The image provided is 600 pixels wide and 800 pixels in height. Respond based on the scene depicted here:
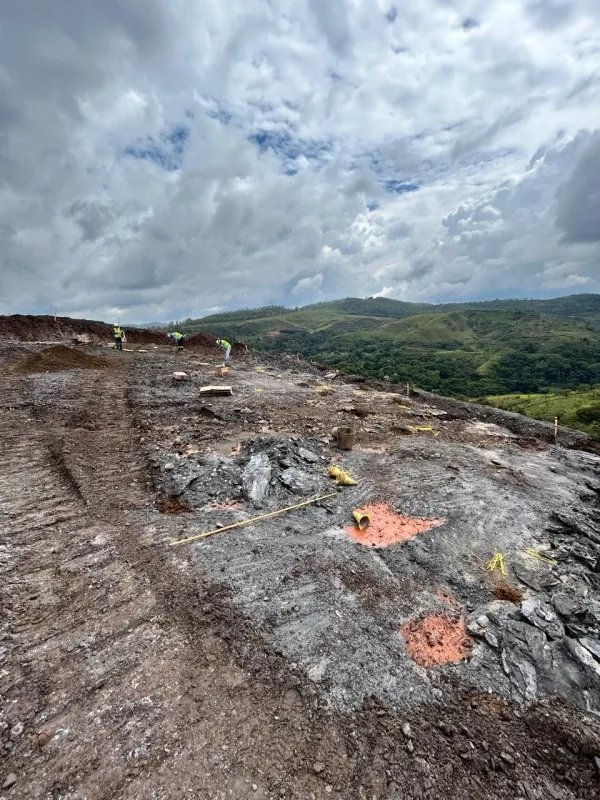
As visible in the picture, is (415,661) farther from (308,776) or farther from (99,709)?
(99,709)

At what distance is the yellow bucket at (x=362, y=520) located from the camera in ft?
24.4

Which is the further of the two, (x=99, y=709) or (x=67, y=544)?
(x=67, y=544)

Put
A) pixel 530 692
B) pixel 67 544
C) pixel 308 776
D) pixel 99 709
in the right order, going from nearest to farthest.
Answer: pixel 308 776 < pixel 99 709 < pixel 530 692 < pixel 67 544

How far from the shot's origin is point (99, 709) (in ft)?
12.4

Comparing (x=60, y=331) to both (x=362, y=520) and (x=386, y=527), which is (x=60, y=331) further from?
(x=386, y=527)

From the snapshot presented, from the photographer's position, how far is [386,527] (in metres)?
7.61

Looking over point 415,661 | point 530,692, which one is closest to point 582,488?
point 530,692

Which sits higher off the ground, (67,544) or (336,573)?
(67,544)

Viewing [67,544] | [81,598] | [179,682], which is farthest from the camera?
[67,544]

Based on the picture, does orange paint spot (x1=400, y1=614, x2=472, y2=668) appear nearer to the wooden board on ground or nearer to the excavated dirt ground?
the excavated dirt ground

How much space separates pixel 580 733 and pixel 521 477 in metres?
7.59

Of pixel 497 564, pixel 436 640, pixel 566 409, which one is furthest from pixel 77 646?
pixel 566 409

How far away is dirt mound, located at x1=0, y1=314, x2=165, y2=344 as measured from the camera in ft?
92.3

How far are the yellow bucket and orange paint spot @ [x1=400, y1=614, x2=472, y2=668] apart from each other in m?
2.14
